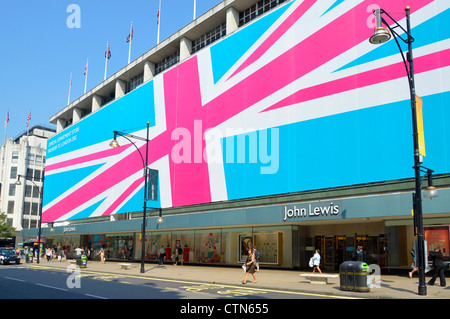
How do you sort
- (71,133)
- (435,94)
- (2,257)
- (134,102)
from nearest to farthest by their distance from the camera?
(435,94)
(2,257)
(134,102)
(71,133)

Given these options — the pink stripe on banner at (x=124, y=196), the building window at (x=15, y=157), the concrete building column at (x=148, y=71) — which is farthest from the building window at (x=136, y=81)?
the building window at (x=15, y=157)

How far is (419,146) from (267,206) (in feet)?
48.8

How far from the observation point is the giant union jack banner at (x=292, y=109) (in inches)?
888

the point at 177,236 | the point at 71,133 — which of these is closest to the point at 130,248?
the point at 177,236

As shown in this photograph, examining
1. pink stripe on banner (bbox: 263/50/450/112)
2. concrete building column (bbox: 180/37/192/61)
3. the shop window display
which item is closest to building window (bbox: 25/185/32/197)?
concrete building column (bbox: 180/37/192/61)

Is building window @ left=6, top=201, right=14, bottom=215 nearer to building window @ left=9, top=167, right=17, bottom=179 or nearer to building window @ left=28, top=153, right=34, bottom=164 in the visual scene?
building window @ left=9, top=167, right=17, bottom=179

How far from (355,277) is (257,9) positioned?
2696 cm

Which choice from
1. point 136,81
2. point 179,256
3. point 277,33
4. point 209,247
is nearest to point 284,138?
point 277,33

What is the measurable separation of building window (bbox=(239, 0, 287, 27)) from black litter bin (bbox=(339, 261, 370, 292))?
2461cm

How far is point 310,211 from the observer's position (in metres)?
25.2

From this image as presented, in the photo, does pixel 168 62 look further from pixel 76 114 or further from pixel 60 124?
pixel 60 124

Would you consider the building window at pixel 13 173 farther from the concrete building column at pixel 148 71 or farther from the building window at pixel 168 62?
the building window at pixel 168 62

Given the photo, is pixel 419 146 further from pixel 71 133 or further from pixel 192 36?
pixel 71 133
